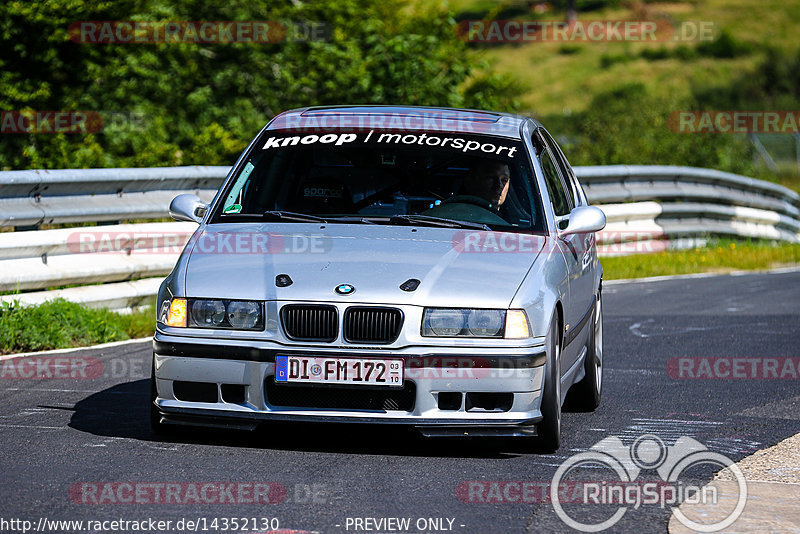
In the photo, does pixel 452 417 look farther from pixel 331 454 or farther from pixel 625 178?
pixel 625 178

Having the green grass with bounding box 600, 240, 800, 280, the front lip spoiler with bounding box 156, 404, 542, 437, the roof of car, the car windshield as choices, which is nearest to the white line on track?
the green grass with bounding box 600, 240, 800, 280

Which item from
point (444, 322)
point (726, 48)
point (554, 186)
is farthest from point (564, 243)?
point (726, 48)

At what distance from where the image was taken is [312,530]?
15.4 feet

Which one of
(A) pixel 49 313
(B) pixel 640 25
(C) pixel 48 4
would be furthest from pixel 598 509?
(B) pixel 640 25

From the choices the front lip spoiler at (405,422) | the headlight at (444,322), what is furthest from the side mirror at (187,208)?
the headlight at (444,322)

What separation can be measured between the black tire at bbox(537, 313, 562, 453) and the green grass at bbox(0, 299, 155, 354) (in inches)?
166

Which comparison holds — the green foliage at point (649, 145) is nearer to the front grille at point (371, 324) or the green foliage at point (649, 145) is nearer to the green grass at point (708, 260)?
the green grass at point (708, 260)

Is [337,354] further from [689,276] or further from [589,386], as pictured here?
[689,276]

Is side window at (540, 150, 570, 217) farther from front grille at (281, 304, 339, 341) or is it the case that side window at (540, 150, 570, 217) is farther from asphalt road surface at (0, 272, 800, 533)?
front grille at (281, 304, 339, 341)

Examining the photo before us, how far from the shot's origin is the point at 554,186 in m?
7.47

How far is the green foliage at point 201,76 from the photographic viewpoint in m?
15.6

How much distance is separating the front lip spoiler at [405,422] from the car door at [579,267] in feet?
2.98

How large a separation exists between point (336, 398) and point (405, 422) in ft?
1.04

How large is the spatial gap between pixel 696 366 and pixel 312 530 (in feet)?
17.0
